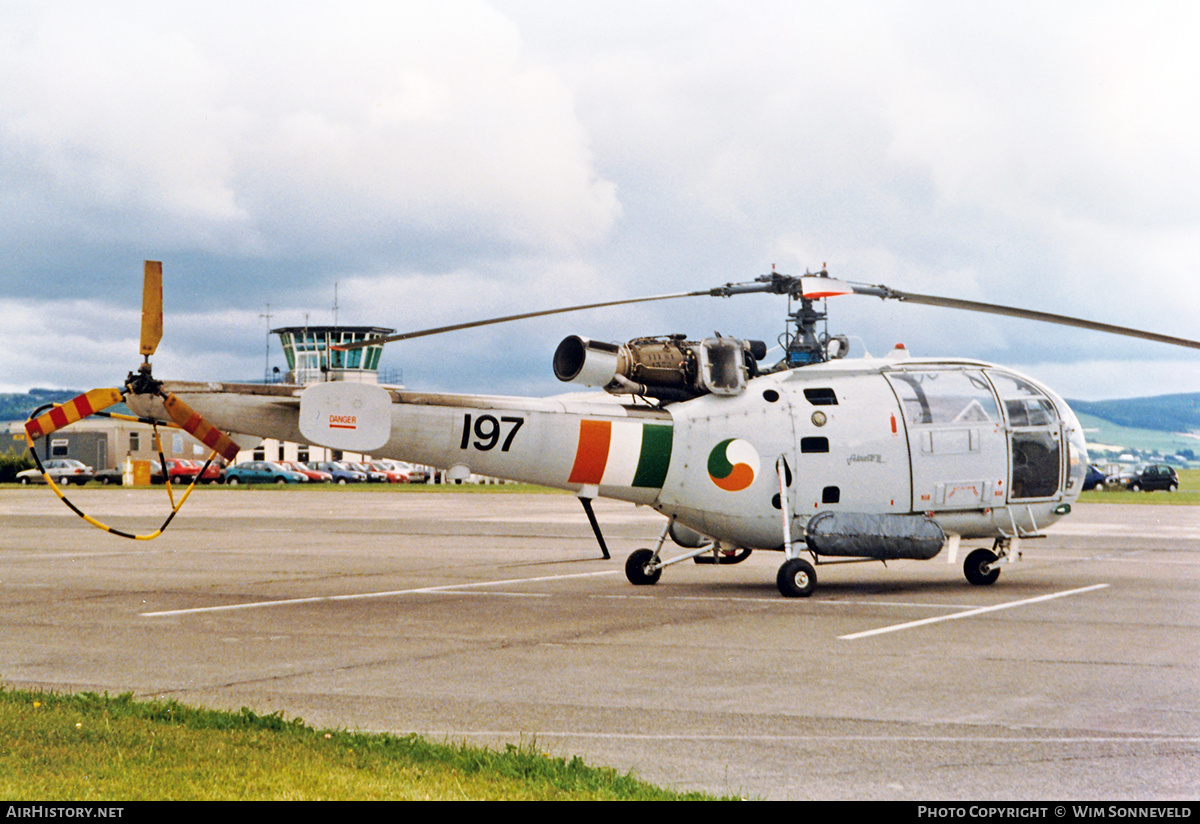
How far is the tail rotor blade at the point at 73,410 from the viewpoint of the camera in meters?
13.2

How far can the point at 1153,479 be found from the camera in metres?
67.8

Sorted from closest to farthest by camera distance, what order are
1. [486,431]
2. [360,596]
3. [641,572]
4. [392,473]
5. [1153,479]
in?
[486,431], [360,596], [641,572], [1153,479], [392,473]

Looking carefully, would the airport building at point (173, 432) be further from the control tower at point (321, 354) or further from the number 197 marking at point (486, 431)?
the number 197 marking at point (486, 431)

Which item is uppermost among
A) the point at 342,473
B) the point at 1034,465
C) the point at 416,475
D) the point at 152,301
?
the point at 152,301

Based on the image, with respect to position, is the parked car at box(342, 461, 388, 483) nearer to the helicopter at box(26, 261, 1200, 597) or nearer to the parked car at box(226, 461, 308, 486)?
the parked car at box(226, 461, 308, 486)

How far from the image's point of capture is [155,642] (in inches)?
468

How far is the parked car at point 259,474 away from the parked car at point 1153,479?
51.5m

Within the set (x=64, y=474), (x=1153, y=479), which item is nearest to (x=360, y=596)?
(x=64, y=474)

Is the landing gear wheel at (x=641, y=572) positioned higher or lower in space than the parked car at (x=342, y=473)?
higher

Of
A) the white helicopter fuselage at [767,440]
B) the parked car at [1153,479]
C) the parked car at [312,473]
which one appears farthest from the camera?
the parked car at [312,473]

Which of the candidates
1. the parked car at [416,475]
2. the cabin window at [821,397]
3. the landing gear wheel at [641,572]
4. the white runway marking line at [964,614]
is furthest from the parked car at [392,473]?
the white runway marking line at [964,614]

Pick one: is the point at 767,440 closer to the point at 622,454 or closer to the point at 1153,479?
the point at 622,454

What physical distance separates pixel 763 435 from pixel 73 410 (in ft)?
28.9

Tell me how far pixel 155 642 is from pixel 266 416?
134 inches
